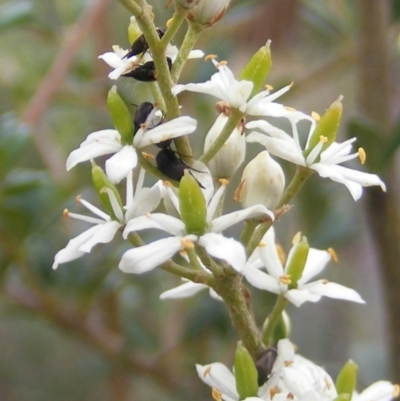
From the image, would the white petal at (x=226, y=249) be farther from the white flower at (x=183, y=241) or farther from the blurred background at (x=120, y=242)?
the blurred background at (x=120, y=242)

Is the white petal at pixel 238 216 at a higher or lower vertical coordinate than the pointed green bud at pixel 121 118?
lower

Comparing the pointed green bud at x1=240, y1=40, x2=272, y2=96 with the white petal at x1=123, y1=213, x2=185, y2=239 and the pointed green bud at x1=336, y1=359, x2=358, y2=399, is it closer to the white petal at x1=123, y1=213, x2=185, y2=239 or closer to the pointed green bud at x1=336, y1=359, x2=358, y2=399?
the white petal at x1=123, y1=213, x2=185, y2=239

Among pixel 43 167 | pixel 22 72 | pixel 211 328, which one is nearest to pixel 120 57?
pixel 211 328

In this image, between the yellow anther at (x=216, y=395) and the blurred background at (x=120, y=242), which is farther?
the blurred background at (x=120, y=242)

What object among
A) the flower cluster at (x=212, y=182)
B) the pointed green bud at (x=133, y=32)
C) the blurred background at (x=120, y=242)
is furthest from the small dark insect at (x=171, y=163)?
the blurred background at (x=120, y=242)

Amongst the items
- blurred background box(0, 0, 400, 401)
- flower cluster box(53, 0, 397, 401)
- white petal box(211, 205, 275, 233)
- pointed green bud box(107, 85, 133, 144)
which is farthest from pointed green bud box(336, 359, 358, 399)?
blurred background box(0, 0, 400, 401)

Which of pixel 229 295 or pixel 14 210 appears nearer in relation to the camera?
pixel 229 295

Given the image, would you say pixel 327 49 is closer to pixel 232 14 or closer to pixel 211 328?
pixel 232 14
